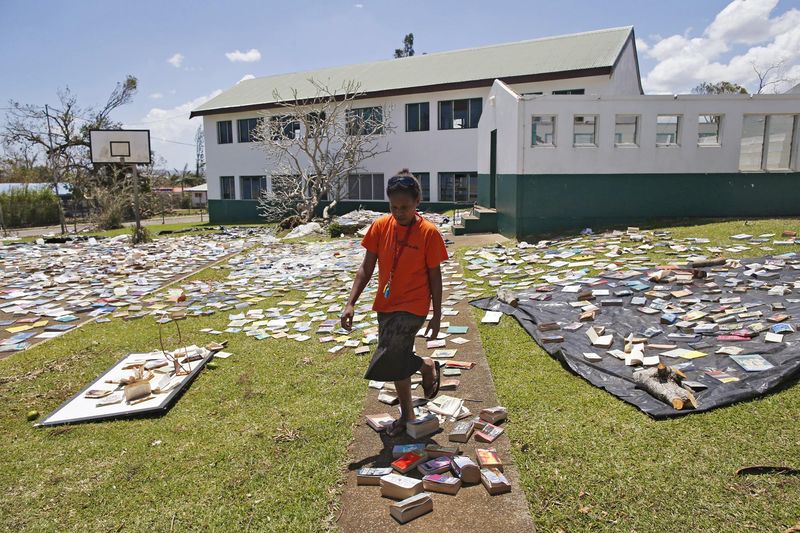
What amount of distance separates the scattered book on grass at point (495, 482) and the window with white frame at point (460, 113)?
65.5ft

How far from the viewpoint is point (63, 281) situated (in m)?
11.0

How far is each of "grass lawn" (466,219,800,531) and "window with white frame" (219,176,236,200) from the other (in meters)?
26.6

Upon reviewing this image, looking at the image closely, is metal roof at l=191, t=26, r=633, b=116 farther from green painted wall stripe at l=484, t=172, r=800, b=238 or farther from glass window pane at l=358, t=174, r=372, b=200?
green painted wall stripe at l=484, t=172, r=800, b=238

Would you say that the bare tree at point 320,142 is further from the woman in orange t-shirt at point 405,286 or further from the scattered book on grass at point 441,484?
the scattered book on grass at point 441,484

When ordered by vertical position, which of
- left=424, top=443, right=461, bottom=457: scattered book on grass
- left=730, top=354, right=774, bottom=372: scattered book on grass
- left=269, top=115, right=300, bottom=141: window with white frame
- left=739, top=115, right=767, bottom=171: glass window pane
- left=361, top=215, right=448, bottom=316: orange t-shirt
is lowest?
left=424, top=443, right=461, bottom=457: scattered book on grass

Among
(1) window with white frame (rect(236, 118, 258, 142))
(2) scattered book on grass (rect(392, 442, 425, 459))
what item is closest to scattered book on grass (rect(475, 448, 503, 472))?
(2) scattered book on grass (rect(392, 442, 425, 459))

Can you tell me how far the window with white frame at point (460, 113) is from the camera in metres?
21.9

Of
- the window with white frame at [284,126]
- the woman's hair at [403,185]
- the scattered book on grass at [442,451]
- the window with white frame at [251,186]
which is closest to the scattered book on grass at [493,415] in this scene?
the scattered book on grass at [442,451]

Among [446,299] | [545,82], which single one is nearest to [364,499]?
[446,299]

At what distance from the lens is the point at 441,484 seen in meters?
3.14

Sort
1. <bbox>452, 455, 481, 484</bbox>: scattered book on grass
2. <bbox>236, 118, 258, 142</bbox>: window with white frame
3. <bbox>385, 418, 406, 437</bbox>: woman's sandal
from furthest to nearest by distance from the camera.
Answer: <bbox>236, 118, 258, 142</bbox>: window with white frame, <bbox>385, 418, 406, 437</bbox>: woman's sandal, <bbox>452, 455, 481, 484</bbox>: scattered book on grass

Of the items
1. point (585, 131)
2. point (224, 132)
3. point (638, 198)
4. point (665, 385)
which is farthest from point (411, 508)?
point (224, 132)

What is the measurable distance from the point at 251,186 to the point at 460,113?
1217 centimetres

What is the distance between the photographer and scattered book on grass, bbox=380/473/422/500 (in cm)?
309
